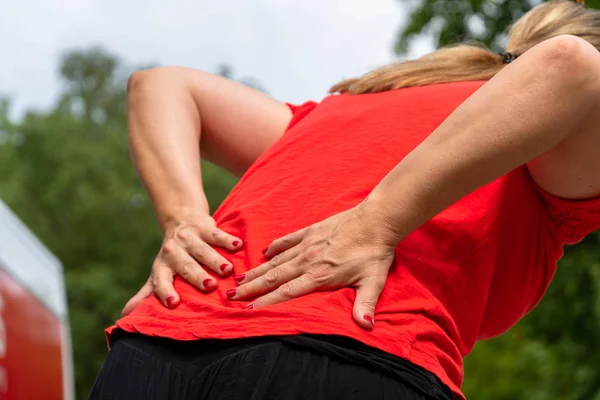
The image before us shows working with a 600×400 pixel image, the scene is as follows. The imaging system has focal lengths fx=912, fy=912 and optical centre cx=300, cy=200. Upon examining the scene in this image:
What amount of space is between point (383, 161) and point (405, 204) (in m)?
0.17

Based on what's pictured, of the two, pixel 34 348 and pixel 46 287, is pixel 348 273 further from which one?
pixel 46 287

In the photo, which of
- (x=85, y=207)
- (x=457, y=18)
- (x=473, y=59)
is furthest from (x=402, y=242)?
(x=85, y=207)

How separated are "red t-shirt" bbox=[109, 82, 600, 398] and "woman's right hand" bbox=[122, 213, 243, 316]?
0.06 ft

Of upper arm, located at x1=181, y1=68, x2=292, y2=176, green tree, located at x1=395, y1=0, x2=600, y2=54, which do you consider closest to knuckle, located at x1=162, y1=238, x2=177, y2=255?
upper arm, located at x1=181, y1=68, x2=292, y2=176

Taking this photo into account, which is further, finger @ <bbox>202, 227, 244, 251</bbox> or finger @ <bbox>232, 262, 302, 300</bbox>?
finger @ <bbox>202, 227, 244, 251</bbox>

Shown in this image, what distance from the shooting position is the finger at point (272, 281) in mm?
1468

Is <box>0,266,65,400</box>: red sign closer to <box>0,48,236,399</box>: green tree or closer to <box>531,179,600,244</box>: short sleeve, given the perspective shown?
<box>531,179,600,244</box>: short sleeve

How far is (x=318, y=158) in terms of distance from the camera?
1634 mm

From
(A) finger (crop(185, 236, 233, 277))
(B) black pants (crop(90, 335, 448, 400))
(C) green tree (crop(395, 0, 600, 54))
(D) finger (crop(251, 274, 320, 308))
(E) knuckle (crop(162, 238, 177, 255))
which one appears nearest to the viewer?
(B) black pants (crop(90, 335, 448, 400))

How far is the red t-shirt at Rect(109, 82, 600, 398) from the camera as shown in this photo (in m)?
1.40

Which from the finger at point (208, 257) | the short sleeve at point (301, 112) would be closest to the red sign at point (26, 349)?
the short sleeve at point (301, 112)

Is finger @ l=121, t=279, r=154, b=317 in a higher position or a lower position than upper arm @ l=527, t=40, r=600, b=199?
lower

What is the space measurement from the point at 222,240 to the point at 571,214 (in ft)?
2.06

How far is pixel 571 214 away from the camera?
5.38 ft
